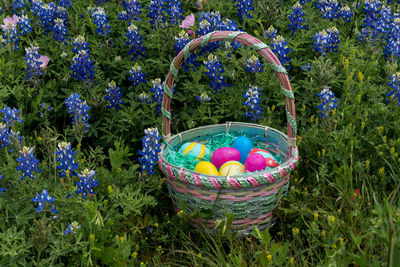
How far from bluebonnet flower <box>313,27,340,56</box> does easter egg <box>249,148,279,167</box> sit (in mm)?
924

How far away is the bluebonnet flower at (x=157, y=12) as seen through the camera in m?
3.61

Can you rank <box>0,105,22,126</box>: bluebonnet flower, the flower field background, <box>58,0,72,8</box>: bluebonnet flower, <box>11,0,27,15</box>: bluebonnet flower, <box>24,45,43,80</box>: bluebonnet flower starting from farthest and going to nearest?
<box>11,0,27,15</box>: bluebonnet flower → <box>58,0,72,8</box>: bluebonnet flower → <box>24,45,43,80</box>: bluebonnet flower → <box>0,105,22,126</box>: bluebonnet flower → the flower field background

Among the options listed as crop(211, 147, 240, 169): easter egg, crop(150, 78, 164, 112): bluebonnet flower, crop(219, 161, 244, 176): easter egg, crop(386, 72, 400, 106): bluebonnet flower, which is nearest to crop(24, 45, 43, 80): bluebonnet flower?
crop(150, 78, 164, 112): bluebonnet flower

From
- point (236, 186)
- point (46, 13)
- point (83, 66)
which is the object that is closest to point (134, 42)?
point (83, 66)

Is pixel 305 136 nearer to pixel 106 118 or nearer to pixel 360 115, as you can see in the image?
pixel 360 115

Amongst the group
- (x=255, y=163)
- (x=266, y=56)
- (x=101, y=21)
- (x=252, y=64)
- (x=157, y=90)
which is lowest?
(x=255, y=163)

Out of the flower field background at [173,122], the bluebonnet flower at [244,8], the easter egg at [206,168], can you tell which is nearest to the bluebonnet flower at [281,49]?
the flower field background at [173,122]

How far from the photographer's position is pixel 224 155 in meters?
2.87

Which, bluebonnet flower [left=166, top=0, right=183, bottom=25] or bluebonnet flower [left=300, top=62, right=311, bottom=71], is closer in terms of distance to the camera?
bluebonnet flower [left=300, top=62, right=311, bottom=71]

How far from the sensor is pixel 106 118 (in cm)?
320

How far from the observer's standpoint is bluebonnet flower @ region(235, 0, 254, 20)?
12.3ft

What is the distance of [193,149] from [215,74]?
584mm

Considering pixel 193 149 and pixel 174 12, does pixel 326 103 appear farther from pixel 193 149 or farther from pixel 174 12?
pixel 174 12

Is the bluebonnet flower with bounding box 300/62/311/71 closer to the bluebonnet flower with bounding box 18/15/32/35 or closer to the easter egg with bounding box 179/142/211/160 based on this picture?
the easter egg with bounding box 179/142/211/160
